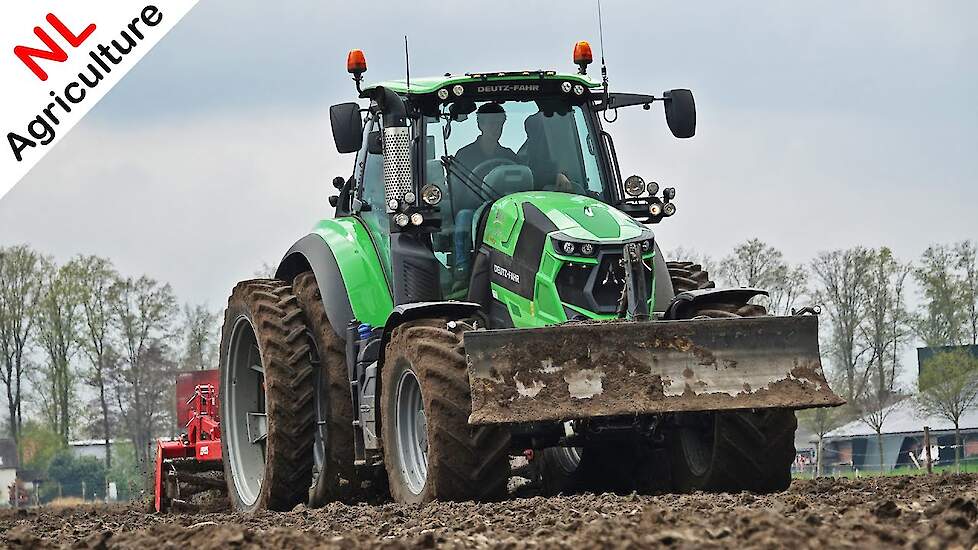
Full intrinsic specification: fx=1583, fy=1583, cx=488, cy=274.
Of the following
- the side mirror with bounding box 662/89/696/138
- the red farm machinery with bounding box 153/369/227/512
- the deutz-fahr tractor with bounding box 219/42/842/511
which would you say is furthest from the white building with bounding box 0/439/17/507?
the side mirror with bounding box 662/89/696/138

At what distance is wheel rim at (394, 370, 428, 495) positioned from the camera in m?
10.3

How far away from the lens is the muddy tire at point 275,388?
12.0 m

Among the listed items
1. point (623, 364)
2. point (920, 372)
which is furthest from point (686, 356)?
point (920, 372)

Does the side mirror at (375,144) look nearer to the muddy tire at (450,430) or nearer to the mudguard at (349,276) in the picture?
the mudguard at (349,276)

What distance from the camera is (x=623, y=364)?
379 inches

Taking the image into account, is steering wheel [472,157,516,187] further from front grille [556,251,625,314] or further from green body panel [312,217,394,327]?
front grille [556,251,625,314]

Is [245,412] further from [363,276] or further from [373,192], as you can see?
[373,192]

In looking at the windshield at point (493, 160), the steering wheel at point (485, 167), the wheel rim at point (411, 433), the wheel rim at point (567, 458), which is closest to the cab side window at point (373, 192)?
the windshield at point (493, 160)

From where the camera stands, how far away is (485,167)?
11.4 metres

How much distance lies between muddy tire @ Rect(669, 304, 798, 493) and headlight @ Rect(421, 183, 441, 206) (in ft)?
6.66

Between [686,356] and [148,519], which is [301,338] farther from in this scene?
[686,356]

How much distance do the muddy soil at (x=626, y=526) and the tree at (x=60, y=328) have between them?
4138 cm

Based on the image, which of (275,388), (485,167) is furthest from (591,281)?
(275,388)

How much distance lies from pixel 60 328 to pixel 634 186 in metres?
40.9
